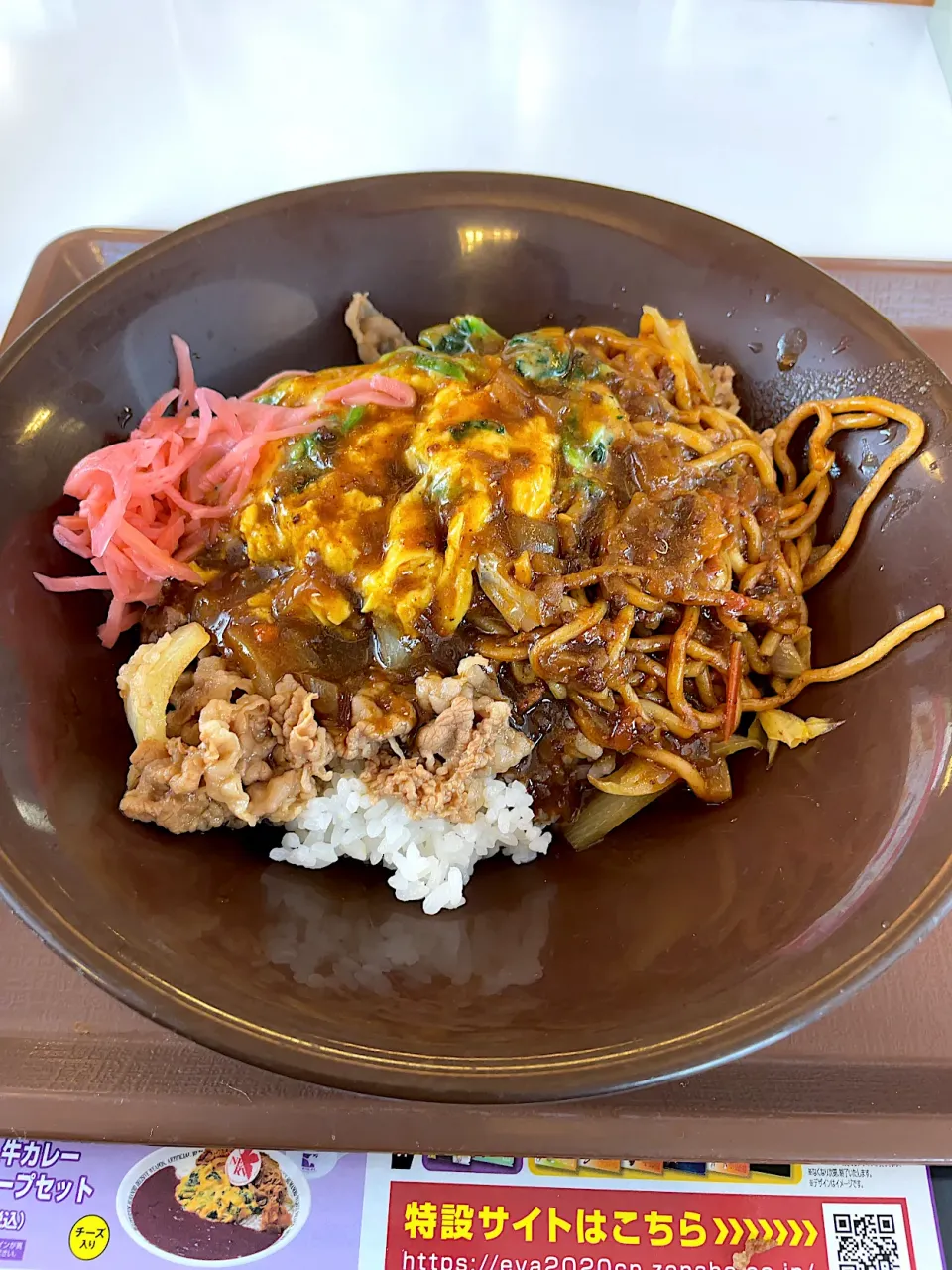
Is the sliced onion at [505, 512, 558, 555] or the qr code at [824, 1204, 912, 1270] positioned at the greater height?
the sliced onion at [505, 512, 558, 555]

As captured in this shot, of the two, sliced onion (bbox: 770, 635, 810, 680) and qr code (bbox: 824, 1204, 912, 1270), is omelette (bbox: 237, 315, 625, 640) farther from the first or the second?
qr code (bbox: 824, 1204, 912, 1270)

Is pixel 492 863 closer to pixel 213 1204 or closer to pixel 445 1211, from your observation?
pixel 445 1211

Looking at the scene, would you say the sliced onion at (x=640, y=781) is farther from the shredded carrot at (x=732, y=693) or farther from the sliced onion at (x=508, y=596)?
the sliced onion at (x=508, y=596)

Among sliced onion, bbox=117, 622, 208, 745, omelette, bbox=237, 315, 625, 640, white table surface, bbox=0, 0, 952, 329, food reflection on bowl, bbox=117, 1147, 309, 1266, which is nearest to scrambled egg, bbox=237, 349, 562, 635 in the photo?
omelette, bbox=237, 315, 625, 640

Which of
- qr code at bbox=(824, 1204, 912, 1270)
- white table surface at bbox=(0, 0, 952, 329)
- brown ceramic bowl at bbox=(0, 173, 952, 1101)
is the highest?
white table surface at bbox=(0, 0, 952, 329)

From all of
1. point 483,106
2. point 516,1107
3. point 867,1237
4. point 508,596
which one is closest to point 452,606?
point 508,596
